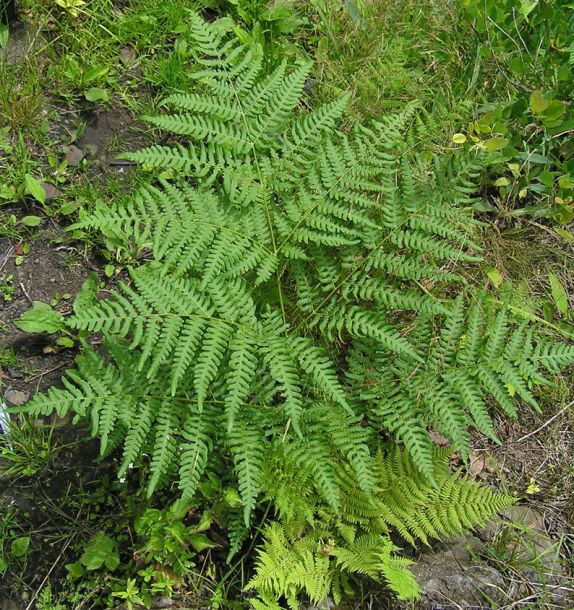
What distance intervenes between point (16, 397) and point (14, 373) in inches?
5.1

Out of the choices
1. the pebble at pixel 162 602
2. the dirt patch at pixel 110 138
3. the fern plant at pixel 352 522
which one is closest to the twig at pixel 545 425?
the fern plant at pixel 352 522

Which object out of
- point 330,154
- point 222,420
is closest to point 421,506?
point 222,420

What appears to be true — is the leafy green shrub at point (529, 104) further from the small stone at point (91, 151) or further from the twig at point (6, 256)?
the twig at point (6, 256)

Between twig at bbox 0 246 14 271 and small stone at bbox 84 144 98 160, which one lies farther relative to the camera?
small stone at bbox 84 144 98 160

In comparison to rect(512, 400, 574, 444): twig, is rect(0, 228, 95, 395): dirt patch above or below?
below

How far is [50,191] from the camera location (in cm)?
343

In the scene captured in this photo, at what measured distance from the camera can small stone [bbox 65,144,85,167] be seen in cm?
353

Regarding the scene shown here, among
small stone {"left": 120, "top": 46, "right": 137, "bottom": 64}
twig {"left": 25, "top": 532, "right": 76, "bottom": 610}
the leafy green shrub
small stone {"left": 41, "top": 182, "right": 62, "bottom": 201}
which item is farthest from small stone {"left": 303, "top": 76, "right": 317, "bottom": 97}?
twig {"left": 25, "top": 532, "right": 76, "bottom": 610}

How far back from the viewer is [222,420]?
246 cm

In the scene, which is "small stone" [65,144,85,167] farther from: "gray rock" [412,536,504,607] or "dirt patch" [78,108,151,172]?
"gray rock" [412,536,504,607]

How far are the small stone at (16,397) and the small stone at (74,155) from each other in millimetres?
1341

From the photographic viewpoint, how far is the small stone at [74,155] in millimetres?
3529

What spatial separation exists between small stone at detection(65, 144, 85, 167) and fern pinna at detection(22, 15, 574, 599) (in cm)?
105

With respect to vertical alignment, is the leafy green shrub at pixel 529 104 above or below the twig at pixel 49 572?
above
